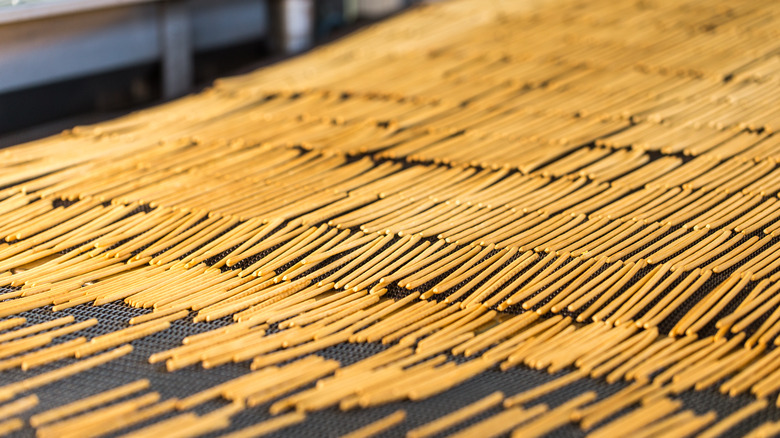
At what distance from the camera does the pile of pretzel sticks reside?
105 cm

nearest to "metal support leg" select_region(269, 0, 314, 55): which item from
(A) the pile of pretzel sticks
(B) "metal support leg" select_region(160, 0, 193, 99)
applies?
(B) "metal support leg" select_region(160, 0, 193, 99)

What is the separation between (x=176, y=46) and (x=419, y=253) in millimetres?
1511

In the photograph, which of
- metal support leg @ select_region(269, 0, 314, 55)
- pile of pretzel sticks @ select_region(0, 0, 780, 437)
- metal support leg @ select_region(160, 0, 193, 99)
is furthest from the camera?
metal support leg @ select_region(269, 0, 314, 55)

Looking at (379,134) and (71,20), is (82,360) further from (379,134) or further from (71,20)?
(71,20)

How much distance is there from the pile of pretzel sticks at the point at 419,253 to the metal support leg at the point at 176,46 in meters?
0.41

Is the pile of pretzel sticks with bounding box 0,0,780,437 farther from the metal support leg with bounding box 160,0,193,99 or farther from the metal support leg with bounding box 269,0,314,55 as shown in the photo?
the metal support leg with bounding box 269,0,314,55

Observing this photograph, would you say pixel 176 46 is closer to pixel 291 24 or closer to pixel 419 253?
pixel 291 24

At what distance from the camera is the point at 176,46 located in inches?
105

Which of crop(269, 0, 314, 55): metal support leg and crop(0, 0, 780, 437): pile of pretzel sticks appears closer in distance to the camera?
crop(0, 0, 780, 437): pile of pretzel sticks

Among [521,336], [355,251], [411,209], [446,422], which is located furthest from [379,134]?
[446,422]

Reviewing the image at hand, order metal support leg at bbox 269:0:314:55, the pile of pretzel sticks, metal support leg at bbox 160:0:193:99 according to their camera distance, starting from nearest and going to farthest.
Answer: the pile of pretzel sticks < metal support leg at bbox 160:0:193:99 < metal support leg at bbox 269:0:314:55

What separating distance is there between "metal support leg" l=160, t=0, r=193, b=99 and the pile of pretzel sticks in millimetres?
410

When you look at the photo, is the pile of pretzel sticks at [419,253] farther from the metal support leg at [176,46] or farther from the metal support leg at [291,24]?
the metal support leg at [291,24]

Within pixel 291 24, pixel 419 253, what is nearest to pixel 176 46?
pixel 291 24
